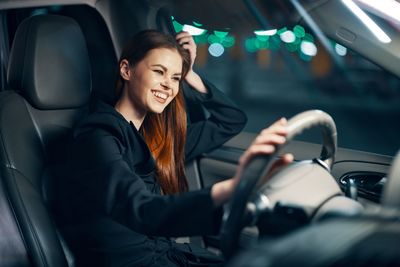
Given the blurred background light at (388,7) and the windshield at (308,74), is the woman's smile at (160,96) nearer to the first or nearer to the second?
the windshield at (308,74)

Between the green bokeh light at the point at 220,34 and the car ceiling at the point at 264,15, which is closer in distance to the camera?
the car ceiling at the point at 264,15

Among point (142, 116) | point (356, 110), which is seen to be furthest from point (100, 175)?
point (356, 110)

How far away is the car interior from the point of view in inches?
37.8

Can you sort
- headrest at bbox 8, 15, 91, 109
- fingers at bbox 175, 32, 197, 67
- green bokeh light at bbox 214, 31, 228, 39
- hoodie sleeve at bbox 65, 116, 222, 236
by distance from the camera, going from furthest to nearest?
Answer: 1. green bokeh light at bbox 214, 31, 228, 39
2. fingers at bbox 175, 32, 197, 67
3. headrest at bbox 8, 15, 91, 109
4. hoodie sleeve at bbox 65, 116, 222, 236

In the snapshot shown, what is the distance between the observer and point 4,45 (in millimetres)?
2355

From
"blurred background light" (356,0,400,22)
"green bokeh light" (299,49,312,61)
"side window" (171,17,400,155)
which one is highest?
"blurred background light" (356,0,400,22)

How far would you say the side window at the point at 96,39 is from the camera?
2.42m

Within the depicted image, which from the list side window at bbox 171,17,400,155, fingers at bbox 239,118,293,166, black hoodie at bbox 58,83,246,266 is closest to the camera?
fingers at bbox 239,118,293,166

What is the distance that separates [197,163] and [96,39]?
2.00ft

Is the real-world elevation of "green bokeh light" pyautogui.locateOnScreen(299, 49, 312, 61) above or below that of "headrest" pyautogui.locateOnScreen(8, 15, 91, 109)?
below

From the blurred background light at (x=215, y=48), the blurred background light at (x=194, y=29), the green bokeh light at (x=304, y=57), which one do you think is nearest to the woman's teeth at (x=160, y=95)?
the blurred background light at (x=194, y=29)

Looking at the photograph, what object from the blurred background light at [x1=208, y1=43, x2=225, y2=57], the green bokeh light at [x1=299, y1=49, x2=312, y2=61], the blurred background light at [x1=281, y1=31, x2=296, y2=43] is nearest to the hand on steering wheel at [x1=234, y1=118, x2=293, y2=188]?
the blurred background light at [x1=281, y1=31, x2=296, y2=43]

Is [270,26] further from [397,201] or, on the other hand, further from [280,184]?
[397,201]

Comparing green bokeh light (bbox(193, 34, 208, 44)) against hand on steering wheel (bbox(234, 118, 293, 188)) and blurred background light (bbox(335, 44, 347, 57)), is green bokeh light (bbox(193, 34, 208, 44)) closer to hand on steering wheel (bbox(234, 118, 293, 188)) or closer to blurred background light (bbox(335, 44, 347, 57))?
blurred background light (bbox(335, 44, 347, 57))
